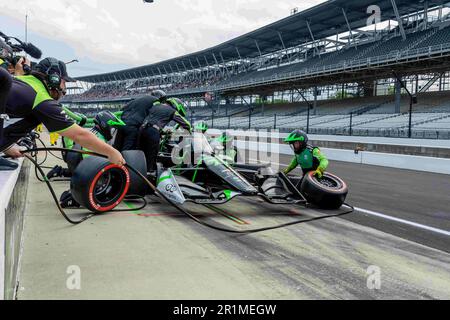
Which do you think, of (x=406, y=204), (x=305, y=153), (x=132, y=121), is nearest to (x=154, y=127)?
(x=132, y=121)

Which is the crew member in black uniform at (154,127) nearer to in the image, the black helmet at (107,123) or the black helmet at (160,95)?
the black helmet at (107,123)

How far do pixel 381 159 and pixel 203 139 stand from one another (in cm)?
1152

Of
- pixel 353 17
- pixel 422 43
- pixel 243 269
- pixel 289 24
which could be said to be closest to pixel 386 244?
pixel 243 269

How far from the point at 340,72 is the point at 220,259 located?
93.6 ft

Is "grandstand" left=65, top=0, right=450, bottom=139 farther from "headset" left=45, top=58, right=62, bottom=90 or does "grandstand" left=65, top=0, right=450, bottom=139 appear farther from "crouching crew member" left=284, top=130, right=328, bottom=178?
"headset" left=45, top=58, right=62, bottom=90

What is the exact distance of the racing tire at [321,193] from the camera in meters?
6.07

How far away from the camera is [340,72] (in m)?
29.9

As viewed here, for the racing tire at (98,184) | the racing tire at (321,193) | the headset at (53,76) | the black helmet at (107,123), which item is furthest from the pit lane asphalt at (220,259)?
the black helmet at (107,123)

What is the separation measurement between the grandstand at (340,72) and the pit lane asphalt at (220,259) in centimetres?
1709

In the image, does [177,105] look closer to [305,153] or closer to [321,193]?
[305,153]
